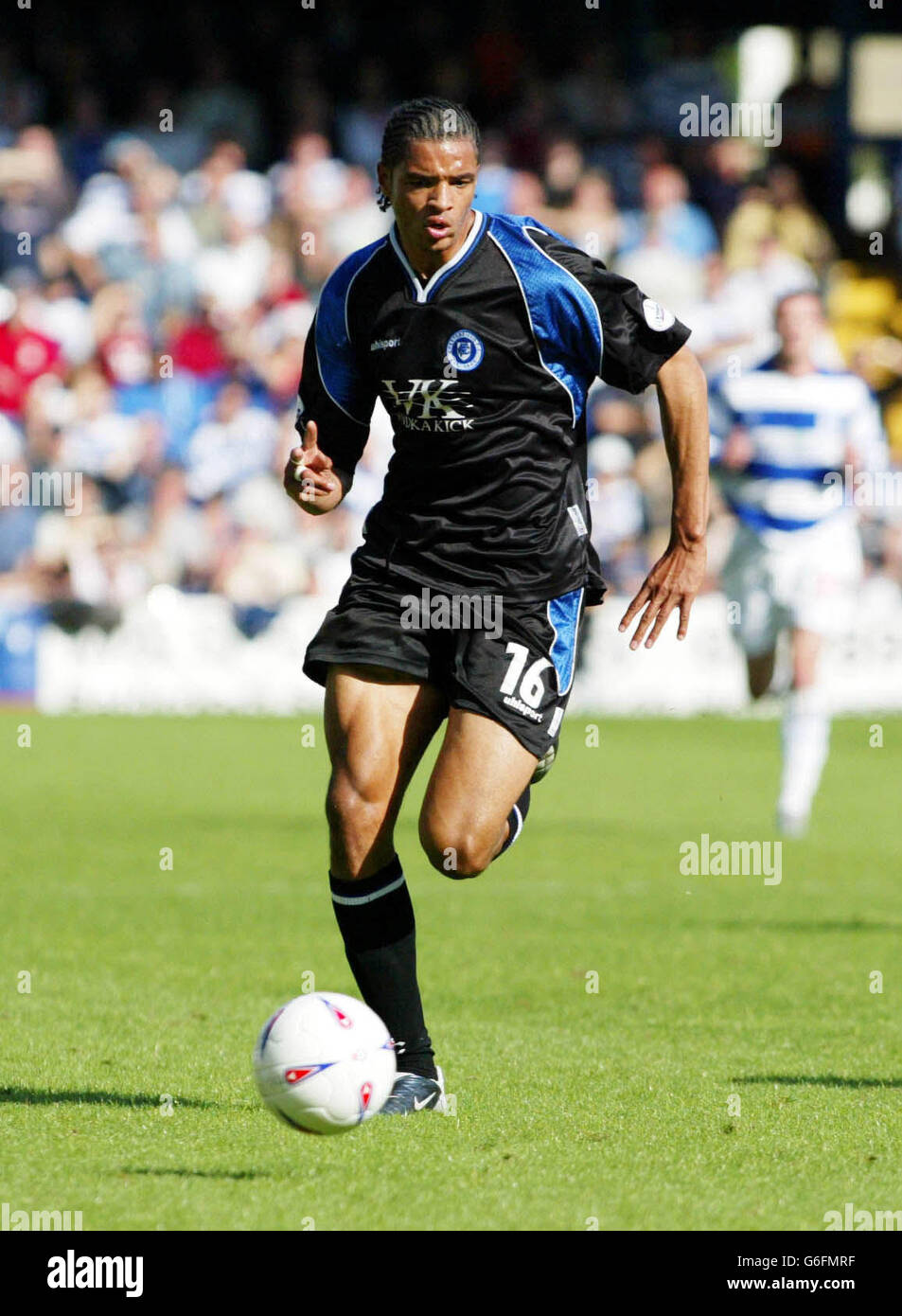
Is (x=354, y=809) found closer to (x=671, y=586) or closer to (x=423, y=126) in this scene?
(x=671, y=586)

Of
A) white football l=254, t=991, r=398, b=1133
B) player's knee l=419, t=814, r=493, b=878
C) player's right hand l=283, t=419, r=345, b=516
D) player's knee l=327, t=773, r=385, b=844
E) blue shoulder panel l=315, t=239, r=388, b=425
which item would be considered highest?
blue shoulder panel l=315, t=239, r=388, b=425

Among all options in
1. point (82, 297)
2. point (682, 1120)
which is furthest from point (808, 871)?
point (82, 297)

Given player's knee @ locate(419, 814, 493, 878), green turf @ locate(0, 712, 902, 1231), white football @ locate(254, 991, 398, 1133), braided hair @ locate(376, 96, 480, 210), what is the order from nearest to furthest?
1. green turf @ locate(0, 712, 902, 1231)
2. white football @ locate(254, 991, 398, 1133)
3. braided hair @ locate(376, 96, 480, 210)
4. player's knee @ locate(419, 814, 493, 878)

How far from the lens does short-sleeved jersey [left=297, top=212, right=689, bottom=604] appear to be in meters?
5.49

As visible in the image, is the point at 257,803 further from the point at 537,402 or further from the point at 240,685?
the point at 537,402

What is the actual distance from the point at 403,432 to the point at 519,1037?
6.85 ft

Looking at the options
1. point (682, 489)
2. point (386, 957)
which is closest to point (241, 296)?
point (682, 489)

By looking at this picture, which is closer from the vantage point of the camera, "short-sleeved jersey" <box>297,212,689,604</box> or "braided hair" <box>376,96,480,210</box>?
"braided hair" <box>376,96,480,210</box>

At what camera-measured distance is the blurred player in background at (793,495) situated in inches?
479

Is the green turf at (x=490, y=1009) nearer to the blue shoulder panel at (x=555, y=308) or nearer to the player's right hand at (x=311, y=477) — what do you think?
the player's right hand at (x=311, y=477)

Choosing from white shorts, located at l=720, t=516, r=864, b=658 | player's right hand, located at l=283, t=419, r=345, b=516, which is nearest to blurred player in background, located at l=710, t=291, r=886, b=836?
white shorts, located at l=720, t=516, r=864, b=658

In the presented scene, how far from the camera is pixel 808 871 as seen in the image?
35.2 ft

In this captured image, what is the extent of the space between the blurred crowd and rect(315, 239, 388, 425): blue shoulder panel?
13380mm

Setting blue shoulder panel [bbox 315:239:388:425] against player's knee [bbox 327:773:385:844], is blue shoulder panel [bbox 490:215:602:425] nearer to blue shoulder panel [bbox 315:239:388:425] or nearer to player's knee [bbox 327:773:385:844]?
blue shoulder panel [bbox 315:239:388:425]
